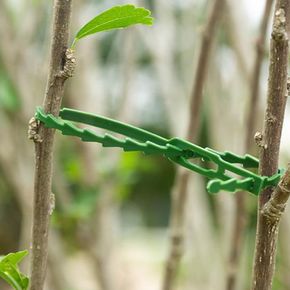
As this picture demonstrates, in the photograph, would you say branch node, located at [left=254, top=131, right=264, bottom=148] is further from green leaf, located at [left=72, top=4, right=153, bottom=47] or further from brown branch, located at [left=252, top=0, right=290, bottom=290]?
green leaf, located at [left=72, top=4, right=153, bottom=47]

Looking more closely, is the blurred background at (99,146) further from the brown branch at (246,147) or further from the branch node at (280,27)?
the branch node at (280,27)

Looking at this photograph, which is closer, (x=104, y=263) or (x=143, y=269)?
(x=104, y=263)

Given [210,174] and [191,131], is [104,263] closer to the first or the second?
[191,131]

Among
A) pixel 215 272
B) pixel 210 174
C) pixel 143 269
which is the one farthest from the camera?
pixel 143 269

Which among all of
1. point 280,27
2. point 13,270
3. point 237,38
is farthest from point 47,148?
point 237,38

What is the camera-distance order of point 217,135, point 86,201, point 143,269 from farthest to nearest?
point 143,269 < point 217,135 < point 86,201

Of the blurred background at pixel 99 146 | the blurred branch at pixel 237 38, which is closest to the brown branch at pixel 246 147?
the blurred background at pixel 99 146

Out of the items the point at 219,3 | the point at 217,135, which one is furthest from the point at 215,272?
the point at 219,3

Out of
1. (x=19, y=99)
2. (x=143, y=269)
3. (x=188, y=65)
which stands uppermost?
(x=188, y=65)
